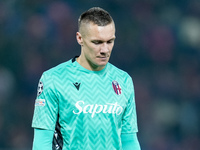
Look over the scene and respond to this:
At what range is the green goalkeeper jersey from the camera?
356cm

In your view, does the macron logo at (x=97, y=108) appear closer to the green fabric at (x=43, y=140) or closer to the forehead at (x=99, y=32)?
the green fabric at (x=43, y=140)

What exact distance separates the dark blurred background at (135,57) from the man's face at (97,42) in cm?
426

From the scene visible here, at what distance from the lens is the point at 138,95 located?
8086 mm

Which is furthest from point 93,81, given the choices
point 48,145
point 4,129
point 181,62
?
point 181,62

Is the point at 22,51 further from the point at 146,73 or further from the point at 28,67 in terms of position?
the point at 146,73

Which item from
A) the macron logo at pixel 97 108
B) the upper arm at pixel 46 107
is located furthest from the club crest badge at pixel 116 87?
the upper arm at pixel 46 107

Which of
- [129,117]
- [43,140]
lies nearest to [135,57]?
[129,117]

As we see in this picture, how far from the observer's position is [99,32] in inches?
142

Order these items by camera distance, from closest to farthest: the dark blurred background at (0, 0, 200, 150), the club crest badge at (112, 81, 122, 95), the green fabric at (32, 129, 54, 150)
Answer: the green fabric at (32, 129, 54, 150) < the club crest badge at (112, 81, 122, 95) < the dark blurred background at (0, 0, 200, 150)

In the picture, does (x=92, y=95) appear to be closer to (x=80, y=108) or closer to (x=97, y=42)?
(x=80, y=108)

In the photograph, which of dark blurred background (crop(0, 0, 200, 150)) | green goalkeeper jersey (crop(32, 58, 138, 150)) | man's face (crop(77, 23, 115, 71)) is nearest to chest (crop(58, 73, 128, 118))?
green goalkeeper jersey (crop(32, 58, 138, 150))

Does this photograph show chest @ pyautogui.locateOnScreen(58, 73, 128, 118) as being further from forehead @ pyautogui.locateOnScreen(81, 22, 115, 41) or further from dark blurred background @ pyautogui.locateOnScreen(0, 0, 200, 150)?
dark blurred background @ pyautogui.locateOnScreen(0, 0, 200, 150)

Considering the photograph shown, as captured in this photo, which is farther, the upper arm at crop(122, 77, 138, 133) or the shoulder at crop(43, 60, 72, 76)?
the upper arm at crop(122, 77, 138, 133)

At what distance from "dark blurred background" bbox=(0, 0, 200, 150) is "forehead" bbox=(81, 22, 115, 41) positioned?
434 cm
